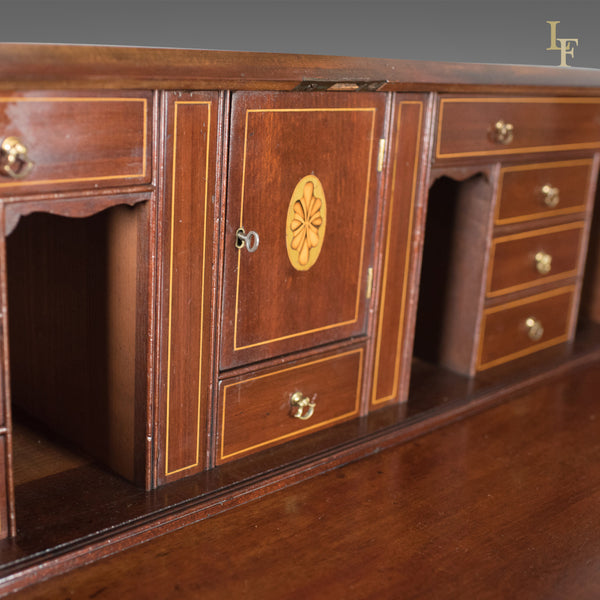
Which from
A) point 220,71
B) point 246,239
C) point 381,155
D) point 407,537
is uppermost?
point 220,71

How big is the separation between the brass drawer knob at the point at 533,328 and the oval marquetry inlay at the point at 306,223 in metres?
1.00

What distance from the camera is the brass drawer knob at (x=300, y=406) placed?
1.98 m

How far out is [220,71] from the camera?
1562 mm

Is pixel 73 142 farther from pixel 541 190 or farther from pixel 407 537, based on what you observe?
pixel 541 190

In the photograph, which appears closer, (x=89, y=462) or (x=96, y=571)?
(x=96, y=571)

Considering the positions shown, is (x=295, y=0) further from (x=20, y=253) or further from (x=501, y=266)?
(x=20, y=253)

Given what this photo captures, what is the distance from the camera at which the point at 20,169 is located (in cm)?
138

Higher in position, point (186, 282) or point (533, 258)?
point (186, 282)

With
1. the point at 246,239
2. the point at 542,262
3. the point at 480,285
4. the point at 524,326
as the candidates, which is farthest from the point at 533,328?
the point at 246,239

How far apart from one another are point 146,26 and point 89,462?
3.47 feet

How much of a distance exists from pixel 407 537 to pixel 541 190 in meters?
1.23

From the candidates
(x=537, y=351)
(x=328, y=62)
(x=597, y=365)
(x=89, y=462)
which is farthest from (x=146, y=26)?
(x=597, y=365)

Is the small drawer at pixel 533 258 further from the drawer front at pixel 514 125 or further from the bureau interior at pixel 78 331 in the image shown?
the bureau interior at pixel 78 331

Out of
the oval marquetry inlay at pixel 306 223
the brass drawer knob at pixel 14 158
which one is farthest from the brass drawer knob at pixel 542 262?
the brass drawer knob at pixel 14 158
